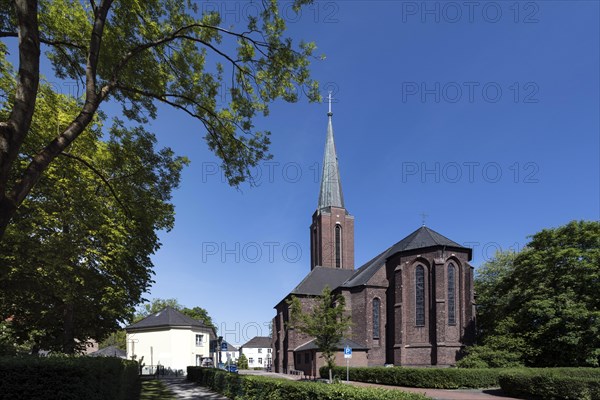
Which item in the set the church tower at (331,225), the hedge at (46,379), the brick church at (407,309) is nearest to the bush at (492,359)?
the brick church at (407,309)

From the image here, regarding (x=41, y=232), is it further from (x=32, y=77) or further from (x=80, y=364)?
(x=32, y=77)

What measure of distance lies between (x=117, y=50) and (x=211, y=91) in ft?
7.68

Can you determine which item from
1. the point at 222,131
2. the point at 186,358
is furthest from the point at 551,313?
the point at 186,358

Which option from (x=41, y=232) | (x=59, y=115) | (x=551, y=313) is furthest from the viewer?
(x=551, y=313)

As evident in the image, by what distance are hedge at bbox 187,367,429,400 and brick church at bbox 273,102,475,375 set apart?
2325cm

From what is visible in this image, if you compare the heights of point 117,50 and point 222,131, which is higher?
point 117,50

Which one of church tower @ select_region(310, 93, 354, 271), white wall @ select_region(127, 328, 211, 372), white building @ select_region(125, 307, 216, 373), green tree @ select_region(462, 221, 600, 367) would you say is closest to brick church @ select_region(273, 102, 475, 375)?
green tree @ select_region(462, 221, 600, 367)

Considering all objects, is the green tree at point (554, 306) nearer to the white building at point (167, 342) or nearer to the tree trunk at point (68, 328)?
the tree trunk at point (68, 328)

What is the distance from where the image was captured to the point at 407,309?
40.8m

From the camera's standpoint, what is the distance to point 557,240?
32031 millimetres

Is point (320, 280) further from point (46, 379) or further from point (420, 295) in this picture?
point (46, 379)

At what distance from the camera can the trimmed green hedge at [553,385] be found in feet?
58.2

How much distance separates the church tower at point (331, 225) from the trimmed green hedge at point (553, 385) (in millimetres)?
39347

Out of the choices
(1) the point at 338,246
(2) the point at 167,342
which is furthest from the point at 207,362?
(1) the point at 338,246
